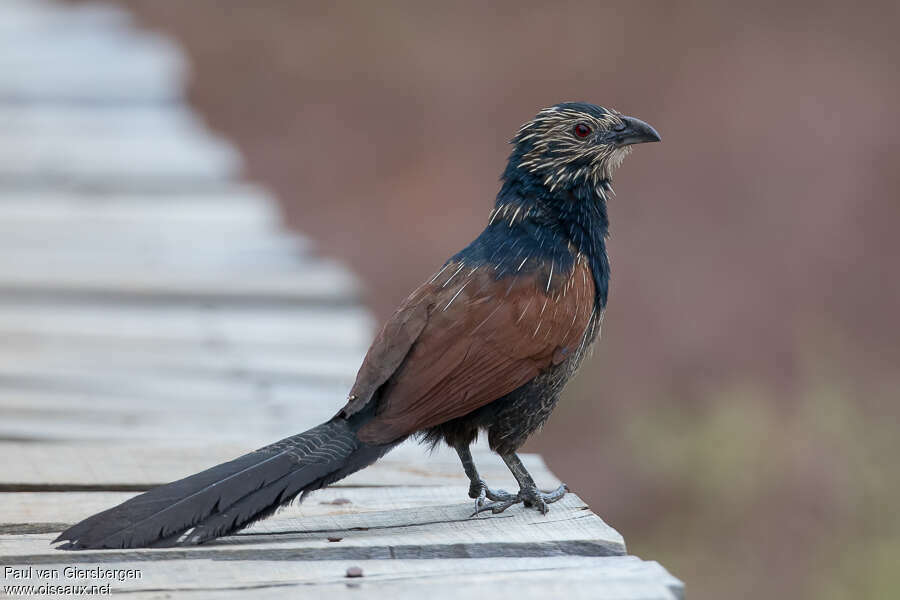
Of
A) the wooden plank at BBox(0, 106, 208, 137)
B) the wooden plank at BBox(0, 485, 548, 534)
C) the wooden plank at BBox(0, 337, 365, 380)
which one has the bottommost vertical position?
the wooden plank at BBox(0, 106, 208, 137)

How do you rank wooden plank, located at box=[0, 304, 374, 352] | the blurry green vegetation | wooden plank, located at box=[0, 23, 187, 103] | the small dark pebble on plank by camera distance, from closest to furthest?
the small dark pebble on plank, wooden plank, located at box=[0, 304, 374, 352], the blurry green vegetation, wooden plank, located at box=[0, 23, 187, 103]

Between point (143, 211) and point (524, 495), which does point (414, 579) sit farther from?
point (143, 211)

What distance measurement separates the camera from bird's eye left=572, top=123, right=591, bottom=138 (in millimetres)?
3746

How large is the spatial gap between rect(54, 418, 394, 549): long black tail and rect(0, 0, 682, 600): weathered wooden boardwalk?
46 millimetres

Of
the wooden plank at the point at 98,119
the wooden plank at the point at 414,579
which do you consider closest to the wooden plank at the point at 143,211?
the wooden plank at the point at 98,119

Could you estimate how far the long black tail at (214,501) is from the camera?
2715 millimetres

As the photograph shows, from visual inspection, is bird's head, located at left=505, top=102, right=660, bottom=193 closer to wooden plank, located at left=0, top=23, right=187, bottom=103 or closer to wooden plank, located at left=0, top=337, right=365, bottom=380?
wooden plank, located at left=0, top=337, right=365, bottom=380

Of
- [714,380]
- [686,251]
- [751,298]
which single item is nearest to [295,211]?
[686,251]

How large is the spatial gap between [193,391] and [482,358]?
172 centimetres

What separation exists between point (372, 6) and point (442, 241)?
29.3ft

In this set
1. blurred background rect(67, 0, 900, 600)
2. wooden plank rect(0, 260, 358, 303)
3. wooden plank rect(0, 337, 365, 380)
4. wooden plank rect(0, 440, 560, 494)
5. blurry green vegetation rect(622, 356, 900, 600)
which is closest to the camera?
wooden plank rect(0, 440, 560, 494)

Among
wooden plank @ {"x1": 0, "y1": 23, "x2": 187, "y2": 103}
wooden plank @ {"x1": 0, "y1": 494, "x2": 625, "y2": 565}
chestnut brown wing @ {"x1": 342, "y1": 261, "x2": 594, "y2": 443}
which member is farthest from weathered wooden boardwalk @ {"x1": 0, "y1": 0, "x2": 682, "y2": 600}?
wooden plank @ {"x1": 0, "y1": 23, "x2": 187, "y2": 103}

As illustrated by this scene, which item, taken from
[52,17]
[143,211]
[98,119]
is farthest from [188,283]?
[52,17]

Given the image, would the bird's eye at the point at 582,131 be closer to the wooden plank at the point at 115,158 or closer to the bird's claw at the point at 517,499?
the bird's claw at the point at 517,499
